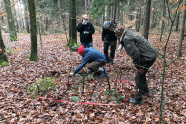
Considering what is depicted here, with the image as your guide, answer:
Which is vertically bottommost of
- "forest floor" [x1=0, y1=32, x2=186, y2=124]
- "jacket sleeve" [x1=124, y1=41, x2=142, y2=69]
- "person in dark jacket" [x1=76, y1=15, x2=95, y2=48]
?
"forest floor" [x1=0, y1=32, x2=186, y2=124]

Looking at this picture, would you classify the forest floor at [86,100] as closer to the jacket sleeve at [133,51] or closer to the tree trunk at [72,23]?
the jacket sleeve at [133,51]

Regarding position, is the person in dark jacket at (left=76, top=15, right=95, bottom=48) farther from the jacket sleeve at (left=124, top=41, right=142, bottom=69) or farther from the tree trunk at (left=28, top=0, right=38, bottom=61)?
the jacket sleeve at (left=124, top=41, right=142, bottom=69)

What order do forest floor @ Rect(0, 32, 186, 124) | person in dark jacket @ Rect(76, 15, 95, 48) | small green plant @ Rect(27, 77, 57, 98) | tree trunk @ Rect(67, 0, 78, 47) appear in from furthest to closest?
1. tree trunk @ Rect(67, 0, 78, 47)
2. person in dark jacket @ Rect(76, 15, 95, 48)
3. small green plant @ Rect(27, 77, 57, 98)
4. forest floor @ Rect(0, 32, 186, 124)

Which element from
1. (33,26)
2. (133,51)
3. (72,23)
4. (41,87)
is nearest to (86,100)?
(41,87)

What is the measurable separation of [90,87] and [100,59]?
1.09 meters

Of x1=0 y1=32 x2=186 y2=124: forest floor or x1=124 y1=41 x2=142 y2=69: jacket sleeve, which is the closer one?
x1=124 y1=41 x2=142 y2=69: jacket sleeve

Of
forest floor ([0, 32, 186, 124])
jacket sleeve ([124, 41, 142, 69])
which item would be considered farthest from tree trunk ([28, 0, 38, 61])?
jacket sleeve ([124, 41, 142, 69])

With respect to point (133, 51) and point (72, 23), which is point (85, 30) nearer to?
point (72, 23)

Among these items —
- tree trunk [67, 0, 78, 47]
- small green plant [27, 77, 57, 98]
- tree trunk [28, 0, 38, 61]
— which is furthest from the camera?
tree trunk [67, 0, 78, 47]

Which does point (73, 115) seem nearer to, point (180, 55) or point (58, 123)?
point (58, 123)

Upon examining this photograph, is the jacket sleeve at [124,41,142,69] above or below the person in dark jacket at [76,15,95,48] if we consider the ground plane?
below

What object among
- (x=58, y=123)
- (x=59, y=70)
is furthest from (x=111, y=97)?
(x=59, y=70)

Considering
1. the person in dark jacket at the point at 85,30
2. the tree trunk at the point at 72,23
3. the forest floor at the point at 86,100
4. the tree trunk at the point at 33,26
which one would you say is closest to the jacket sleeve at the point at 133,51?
the forest floor at the point at 86,100

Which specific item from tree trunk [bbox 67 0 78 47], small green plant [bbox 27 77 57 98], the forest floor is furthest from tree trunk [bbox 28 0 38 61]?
tree trunk [bbox 67 0 78 47]
